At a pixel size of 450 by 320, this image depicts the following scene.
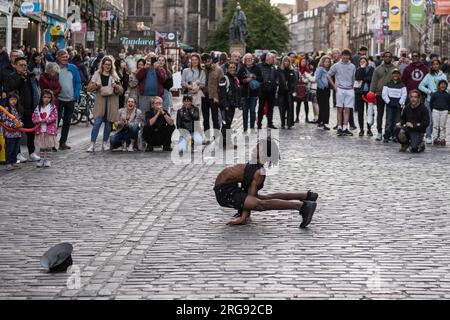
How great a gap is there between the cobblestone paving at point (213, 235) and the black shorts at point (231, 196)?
0.23 metres

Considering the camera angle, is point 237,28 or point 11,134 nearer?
point 11,134

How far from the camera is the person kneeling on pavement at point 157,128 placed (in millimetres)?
20656

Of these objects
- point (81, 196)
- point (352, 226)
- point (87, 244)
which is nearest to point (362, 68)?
point (81, 196)

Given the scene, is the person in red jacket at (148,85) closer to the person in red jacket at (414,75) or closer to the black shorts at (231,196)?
the person in red jacket at (414,75)

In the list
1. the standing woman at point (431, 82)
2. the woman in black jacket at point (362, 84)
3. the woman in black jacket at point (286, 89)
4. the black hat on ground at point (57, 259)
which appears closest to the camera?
the black hat on ground at point (57, 259)

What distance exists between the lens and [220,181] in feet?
39.1

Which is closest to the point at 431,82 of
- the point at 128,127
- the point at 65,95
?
the point at 128,127

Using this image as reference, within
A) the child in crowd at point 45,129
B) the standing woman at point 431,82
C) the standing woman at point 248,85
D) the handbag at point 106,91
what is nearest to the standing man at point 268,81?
the standing woman at point 248,85

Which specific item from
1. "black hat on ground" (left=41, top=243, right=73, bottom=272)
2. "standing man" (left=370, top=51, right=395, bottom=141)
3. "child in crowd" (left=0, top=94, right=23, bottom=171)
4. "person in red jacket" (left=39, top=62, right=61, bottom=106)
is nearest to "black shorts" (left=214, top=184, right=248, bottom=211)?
"black hat on ground" (left=41, top=243, right=73, bottom=272)

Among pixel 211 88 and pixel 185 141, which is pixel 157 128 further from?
pixel 211 88

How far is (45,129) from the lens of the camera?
17.6 m

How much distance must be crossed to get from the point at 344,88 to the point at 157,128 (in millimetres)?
6204
